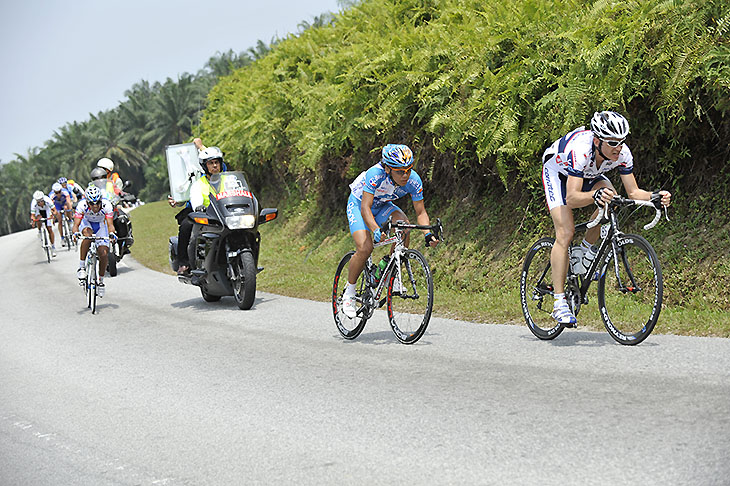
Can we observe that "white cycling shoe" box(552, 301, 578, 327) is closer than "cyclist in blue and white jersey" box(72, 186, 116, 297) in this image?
Yes

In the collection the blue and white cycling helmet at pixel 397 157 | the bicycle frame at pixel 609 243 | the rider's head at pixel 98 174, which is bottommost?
the bicycle frame at pixel 609 243

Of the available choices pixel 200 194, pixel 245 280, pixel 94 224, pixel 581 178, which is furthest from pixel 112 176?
pixel 581 178

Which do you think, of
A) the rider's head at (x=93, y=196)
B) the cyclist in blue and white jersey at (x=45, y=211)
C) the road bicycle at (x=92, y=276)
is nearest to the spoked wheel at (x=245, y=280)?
the road bicycle at (x=92, y=276)

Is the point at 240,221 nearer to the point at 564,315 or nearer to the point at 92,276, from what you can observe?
the point at 92,276

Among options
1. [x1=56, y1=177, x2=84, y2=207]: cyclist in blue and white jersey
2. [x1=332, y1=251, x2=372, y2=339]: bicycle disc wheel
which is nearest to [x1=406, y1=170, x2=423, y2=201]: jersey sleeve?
[x1=332, y1=251, x2=372, y2=339]: bicycle disc wheel

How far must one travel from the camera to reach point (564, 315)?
23.3ft

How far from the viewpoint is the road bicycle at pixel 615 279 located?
662 centimetres

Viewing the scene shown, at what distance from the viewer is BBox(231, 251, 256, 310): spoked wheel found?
11273mm

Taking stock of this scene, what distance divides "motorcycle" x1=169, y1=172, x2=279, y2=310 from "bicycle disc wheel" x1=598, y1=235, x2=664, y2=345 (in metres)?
5.70

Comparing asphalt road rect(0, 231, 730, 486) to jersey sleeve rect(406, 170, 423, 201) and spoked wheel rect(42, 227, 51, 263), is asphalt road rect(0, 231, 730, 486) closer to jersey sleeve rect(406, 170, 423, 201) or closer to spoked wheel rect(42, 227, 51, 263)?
jersey sleeve rect(406, 170, 423, 201)

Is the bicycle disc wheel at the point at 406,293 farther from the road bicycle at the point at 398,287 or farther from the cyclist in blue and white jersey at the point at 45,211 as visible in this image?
the cyclist in blue and white jersey at the point at 45,211

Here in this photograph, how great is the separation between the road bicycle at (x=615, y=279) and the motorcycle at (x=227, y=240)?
4.94m

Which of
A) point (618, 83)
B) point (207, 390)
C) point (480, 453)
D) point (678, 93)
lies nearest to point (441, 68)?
point (618, 83)

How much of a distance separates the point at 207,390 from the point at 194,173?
680 cm
